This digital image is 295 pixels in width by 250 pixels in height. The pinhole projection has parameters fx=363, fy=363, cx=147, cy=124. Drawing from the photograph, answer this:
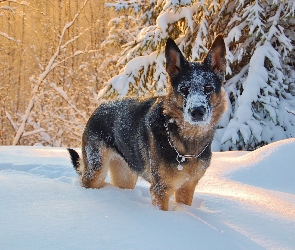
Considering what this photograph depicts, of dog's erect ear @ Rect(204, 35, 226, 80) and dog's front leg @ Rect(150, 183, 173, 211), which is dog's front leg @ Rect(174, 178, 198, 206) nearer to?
dog's front leg @ Rect(150, 183, 173, 211)

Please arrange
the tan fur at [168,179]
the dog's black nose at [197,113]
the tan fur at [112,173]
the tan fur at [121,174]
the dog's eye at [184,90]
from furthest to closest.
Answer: the tan fur at [121,174] < the tan fur at [112,173] < the dog's eye at [184,90] < the tan fur at [168,179] < the dog's black nose at [197,113]

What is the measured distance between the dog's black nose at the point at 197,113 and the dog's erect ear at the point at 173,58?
59 cm

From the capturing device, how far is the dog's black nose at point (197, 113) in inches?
Result: 124

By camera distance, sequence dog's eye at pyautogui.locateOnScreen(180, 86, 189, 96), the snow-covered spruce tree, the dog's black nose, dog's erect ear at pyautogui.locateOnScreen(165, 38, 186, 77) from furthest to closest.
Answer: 1. the snow-covered spruce tree
2. dog's erect ear at pyautogui.locateOnScreen(165, 38, 186, 77)
3. dog's eye at pyautogui.locateOnScreen(180, 86, 189, 96)
4. the dog's black nose

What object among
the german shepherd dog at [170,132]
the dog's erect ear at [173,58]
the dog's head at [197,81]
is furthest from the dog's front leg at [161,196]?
the dog's erect ear at [173,58]

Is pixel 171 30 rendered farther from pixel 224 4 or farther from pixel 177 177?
pixel 177 177

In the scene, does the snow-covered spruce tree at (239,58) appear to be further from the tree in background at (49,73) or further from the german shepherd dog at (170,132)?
the tree in background at (49,73)

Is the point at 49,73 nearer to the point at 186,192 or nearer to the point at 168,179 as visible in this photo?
the point at 186,192

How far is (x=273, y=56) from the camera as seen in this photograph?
8406 mm

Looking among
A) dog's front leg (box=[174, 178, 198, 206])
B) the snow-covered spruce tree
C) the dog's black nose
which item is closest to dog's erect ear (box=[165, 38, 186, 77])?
the dog's black nose

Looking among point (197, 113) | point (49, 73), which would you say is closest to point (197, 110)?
point (197, 113)

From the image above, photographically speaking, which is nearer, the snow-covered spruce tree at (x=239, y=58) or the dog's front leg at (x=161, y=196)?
the dog's front leg at (x=161, y=196)

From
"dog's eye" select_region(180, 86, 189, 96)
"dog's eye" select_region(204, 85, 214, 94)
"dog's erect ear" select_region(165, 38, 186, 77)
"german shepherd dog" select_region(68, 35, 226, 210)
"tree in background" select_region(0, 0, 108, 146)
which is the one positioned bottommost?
"tree in background" select_region(0, 0, 108, 146)

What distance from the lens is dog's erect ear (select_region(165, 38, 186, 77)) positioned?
11.5 feet
